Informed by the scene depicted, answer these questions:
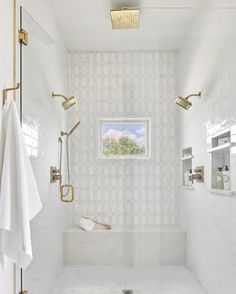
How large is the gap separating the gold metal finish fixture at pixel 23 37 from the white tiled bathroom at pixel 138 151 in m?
0.19

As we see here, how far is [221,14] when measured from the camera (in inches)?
103

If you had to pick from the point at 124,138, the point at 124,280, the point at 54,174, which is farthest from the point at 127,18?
the point at 124,280

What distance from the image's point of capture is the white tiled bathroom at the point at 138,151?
2580mm

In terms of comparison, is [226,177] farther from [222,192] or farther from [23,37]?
[23,37]

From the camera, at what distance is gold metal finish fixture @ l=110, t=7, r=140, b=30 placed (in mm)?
2676

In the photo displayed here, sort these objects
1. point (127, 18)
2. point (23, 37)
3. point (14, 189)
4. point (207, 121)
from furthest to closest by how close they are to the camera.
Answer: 1. point (127, 18)
2. point (207, 121)
3. point (23, 37)
4. point (14, 189)

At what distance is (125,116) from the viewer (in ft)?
8.64

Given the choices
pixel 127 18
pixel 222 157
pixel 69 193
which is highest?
pixel 127 18

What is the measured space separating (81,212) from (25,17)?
1.36 m

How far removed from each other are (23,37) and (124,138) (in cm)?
95

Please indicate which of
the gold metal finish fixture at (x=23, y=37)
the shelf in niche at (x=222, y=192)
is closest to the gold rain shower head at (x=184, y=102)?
the shelf in niche at (x=222, y=192)

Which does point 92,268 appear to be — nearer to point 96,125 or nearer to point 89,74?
point 96,125

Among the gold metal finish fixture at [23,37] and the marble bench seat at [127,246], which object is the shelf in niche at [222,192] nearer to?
the marble bench seat at [127,246]

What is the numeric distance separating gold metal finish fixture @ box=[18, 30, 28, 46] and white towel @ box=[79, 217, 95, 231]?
4.10 ft
